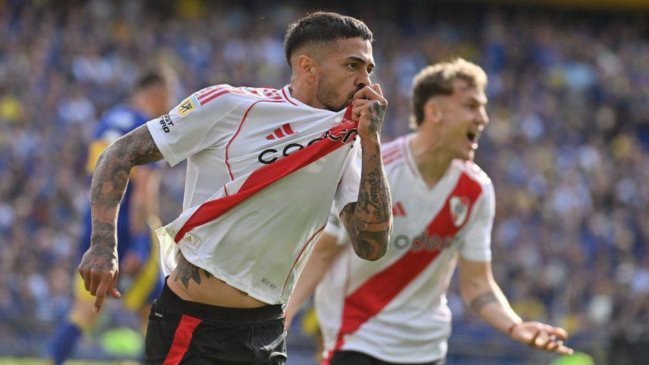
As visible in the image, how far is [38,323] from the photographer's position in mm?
12891

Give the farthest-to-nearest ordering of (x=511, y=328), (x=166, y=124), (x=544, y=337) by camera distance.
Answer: (x=511, y=328), (x=544, y=337), (x=166, y=124)

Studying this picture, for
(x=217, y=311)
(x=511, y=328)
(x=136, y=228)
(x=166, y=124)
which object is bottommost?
(x=136, y=228)

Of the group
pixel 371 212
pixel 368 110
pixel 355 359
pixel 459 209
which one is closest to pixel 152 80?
pixel 459 209

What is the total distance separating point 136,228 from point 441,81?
3.61m

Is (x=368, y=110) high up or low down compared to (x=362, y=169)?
up

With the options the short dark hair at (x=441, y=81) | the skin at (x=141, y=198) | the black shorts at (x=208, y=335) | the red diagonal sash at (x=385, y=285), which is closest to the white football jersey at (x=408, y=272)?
the red diagonal sash at (x=385, y=285)

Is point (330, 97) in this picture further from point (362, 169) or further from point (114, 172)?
point (114, 172)

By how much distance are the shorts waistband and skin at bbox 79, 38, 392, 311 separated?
0.02 m

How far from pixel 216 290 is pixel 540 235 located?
15.3m

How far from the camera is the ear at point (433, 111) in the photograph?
21.4 feet

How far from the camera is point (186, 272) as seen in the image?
455 cm

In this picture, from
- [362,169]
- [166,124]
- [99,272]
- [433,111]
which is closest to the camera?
[99,272]

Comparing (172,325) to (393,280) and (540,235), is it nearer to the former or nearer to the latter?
(393,280)

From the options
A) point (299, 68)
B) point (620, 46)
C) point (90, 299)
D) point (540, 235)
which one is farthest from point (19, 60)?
point (299, 68)
